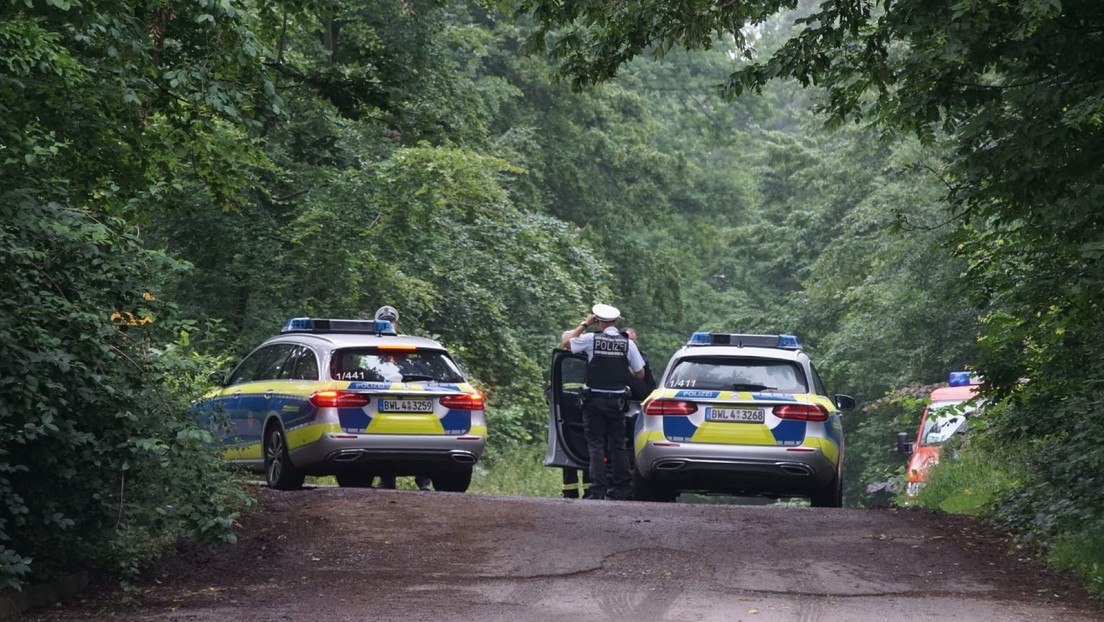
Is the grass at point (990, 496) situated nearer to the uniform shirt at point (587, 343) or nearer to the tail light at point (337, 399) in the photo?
the uniform shirt at point (587, 343)

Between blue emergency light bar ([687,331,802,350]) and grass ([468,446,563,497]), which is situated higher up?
blue emergency light bar ([687,331,802,350])

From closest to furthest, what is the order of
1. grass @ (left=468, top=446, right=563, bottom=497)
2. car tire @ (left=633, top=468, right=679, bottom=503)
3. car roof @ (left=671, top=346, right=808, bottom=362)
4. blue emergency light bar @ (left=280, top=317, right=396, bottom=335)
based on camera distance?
car roof @ (left=671, top=346, right=808, bottom=362) → car tire @ (left=633, top=468, right=679, bottom=503) → blue emergency light bar @ (left=280, top=317, right=396, bottom=335) → grass @ (left=468, top=446, right=563, bottom=497)

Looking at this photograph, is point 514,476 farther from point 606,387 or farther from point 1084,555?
point 1084,555

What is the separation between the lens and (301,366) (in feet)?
53.8

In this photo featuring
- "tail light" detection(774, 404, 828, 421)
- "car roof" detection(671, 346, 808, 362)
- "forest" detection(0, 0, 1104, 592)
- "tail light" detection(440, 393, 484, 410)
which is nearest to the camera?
"forest" detection(0, 0, 1104, 592)

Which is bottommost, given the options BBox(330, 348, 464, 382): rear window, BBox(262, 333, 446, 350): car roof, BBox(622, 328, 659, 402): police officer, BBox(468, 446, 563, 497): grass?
BBox(468, 446, 563, 497): grass

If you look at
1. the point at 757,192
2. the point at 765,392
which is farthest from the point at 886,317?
the point at 765,392

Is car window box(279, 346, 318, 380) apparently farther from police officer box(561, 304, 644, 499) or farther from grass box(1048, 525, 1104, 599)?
grass box(1048, 525, 1104, 599)

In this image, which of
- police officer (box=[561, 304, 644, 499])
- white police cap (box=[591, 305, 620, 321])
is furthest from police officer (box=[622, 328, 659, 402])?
white police cap (box=[591, 305, 620, 321])

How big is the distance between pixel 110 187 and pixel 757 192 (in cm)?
4529

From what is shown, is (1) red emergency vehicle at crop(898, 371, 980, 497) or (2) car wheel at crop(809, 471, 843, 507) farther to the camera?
(1) red emergency vehicle at crop(898, 371, 980, 497)

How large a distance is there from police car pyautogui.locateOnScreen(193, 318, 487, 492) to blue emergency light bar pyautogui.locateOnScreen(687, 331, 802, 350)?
7.61ft

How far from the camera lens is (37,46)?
1116 centimetres

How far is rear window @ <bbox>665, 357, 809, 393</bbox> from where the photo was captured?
15.7 m
